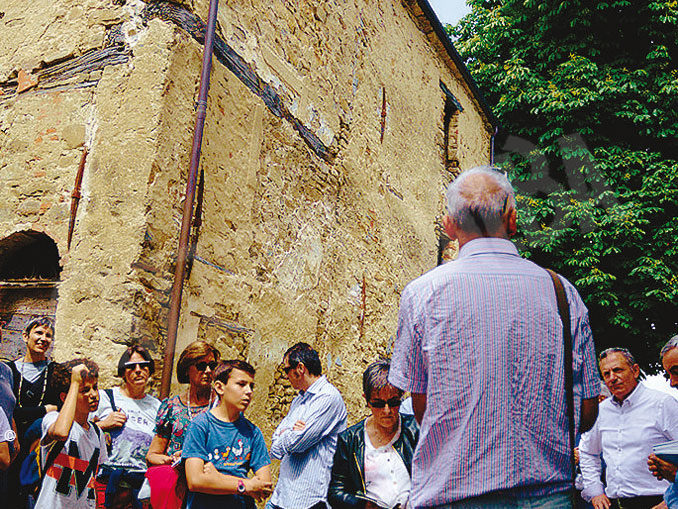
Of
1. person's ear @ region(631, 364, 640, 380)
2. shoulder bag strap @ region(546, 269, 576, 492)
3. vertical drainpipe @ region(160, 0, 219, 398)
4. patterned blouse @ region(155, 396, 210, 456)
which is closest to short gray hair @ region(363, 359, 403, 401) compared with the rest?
patterned blouse @ region(155, 396, 210, 456)

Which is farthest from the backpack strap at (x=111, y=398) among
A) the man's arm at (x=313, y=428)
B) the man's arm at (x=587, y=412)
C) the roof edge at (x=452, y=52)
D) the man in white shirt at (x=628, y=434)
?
the roof edge at (x=452, y=52)

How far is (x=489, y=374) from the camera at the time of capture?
167 cm

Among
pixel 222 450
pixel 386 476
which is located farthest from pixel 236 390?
pixel 386 476

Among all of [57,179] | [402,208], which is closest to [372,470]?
[57,179]

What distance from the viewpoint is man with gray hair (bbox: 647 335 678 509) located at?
2537 mm

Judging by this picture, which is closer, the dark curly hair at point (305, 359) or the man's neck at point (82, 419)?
the man's neck at point (82, 419)

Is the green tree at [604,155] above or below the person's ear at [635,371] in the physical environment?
above

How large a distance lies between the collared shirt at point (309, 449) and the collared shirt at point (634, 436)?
203cm

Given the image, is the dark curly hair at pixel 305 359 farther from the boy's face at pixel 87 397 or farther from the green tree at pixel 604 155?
the green tree at pixel 604 155

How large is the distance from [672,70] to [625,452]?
379 inches

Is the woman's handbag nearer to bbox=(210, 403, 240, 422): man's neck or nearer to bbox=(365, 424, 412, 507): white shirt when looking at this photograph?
bbox=(210, 403, 240, 422): man's neck

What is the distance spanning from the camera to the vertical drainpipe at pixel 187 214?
460cm

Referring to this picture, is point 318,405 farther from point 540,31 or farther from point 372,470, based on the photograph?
point 540,31

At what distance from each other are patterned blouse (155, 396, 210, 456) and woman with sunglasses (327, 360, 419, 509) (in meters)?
0.86
